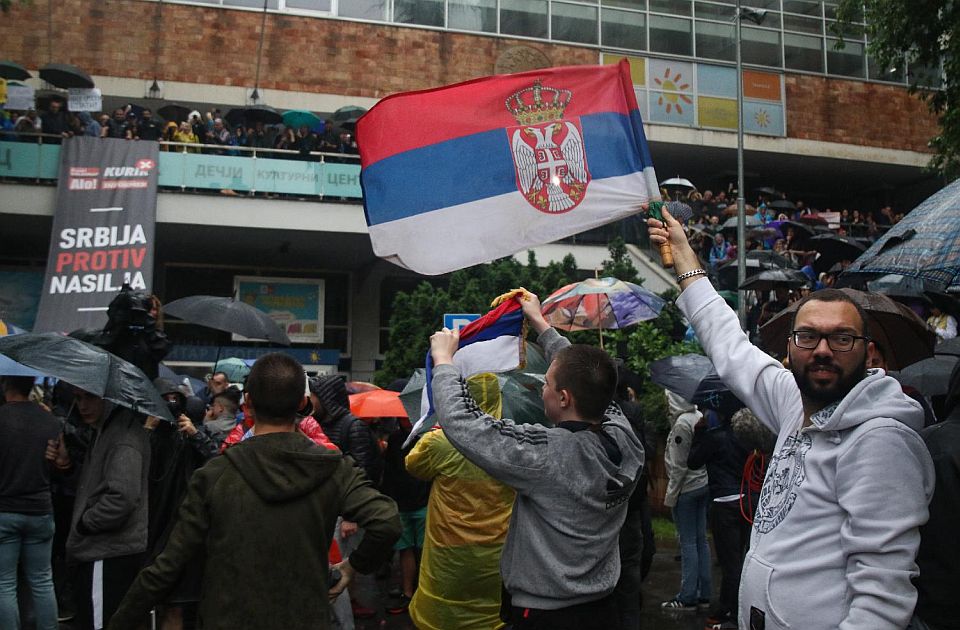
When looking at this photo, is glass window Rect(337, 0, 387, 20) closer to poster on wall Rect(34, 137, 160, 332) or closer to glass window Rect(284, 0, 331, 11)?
glass window Rect(284, 0, 331, 11)

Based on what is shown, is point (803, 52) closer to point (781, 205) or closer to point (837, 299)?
point (781, 205)

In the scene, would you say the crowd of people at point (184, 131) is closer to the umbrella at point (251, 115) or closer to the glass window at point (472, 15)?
the umbrella at point (251, 115)

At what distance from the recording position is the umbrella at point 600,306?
10039mm

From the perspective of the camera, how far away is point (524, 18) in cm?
2539

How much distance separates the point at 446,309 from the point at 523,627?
12.2 metres

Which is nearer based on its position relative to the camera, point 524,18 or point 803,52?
point 524,18

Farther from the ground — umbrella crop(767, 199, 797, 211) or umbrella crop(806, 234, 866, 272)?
umbrella crop(767, 199, 797, 211)

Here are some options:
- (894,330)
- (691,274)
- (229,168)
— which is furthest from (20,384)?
(229,168)

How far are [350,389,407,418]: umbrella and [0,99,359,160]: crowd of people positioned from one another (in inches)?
470

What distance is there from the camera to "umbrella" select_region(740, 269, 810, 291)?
1223cm

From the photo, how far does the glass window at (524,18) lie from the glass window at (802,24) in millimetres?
7873

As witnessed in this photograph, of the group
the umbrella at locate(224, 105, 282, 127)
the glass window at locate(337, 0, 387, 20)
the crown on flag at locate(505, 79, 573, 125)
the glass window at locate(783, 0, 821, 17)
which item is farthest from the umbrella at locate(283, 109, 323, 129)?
the crown on flag at locate(505, 79, 573, 125)

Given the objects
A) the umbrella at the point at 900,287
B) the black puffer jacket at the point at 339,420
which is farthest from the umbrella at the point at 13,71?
the umbrella at the point at 900,287

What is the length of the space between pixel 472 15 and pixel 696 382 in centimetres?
1962
